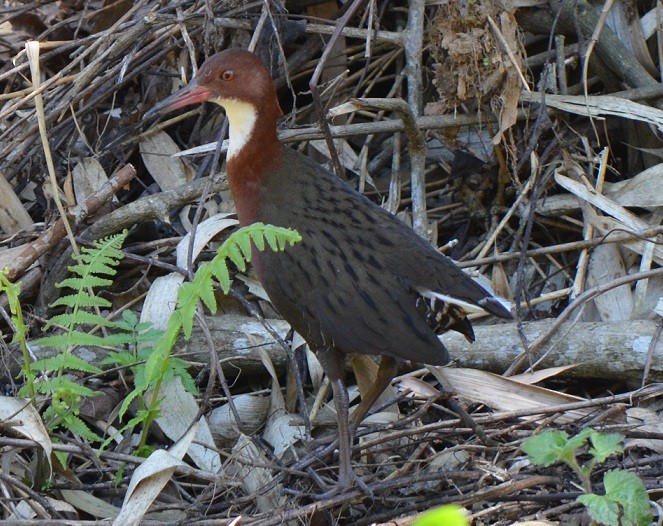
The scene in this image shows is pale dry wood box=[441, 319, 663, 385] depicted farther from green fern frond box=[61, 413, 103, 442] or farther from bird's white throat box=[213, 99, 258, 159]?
green fern frond box=[61, 413, 103, 442]

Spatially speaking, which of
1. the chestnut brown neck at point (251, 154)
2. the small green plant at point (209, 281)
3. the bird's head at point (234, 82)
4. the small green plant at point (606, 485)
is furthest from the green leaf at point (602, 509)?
the bird's head at point (234, 82)

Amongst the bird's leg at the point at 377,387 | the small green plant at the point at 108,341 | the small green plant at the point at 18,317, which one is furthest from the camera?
the bird's leg at the point at 377,387

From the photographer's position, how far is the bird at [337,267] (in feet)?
12.1

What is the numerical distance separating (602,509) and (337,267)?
1396 mm

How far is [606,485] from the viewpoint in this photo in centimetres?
293

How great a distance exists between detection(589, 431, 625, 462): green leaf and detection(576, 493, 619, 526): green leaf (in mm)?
151

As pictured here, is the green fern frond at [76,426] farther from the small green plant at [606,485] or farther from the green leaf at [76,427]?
the small green plant at [606,485]

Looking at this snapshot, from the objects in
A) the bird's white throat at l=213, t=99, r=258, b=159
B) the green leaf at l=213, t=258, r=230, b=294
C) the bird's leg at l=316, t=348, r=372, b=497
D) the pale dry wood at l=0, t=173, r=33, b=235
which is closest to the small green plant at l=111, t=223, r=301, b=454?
the green leaf at l=213, t=258, r=230, b=294

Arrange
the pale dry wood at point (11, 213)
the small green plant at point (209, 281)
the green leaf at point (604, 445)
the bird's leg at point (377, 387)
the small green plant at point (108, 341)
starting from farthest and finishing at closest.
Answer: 1. the pale dry wood at point (11, 213)
2. the bird's leg at point (377, 387)
3. the small green plant at point (108, 341)
4. the small green plant at point (209, 281)
5. the green leaf at point (604, 445)

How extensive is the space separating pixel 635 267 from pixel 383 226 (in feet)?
4.79

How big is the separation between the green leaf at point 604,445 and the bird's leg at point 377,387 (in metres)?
1.04

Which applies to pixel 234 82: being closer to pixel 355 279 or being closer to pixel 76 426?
pixel 355 279

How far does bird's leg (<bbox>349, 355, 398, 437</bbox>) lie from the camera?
3947 mm

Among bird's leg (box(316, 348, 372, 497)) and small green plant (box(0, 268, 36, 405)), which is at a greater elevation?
small green plant (box(0, 268, 36, 405))
